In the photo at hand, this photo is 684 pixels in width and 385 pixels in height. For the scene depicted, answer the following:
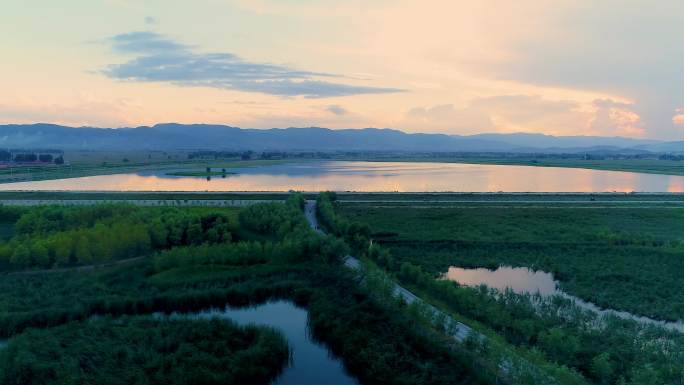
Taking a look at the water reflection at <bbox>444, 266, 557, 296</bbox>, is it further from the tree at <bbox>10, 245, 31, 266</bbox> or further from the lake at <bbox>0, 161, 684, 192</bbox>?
the lake at <bbox>0, 161, 684, 192</bbox>

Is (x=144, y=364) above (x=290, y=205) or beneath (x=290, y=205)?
beneath

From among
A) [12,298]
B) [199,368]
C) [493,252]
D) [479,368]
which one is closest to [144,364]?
[199,368]

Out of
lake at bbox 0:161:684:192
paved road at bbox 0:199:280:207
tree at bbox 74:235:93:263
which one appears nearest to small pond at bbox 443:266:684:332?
tree at bbox 74:235:93:263

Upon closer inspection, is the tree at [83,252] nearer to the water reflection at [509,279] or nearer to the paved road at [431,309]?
the paved road at [431,309]

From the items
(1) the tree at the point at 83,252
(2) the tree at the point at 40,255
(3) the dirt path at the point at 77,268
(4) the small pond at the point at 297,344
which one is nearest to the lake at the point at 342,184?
(3) the dirt path at the point at 77,268

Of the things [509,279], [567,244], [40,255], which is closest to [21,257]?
[40,255]

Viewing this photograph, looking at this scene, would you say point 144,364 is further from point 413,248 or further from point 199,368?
point 413,248
